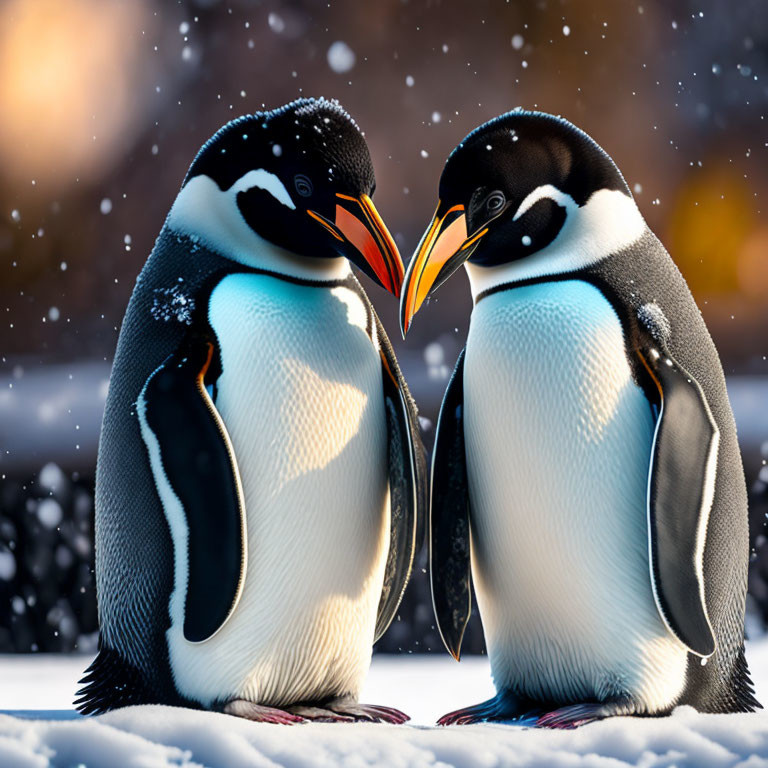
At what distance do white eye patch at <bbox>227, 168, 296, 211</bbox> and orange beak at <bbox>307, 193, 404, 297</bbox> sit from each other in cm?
4

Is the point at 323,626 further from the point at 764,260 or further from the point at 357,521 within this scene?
the point at 764,260

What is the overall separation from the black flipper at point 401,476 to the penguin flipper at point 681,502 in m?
0.33

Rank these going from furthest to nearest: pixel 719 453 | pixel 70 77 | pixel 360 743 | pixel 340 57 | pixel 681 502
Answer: pixel 70 77
pixel 340 57
pixel 719 453
pixel 681 502
pixel 360 743

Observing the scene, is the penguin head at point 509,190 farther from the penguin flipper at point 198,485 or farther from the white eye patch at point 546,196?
the penguin flipper at point 198,485

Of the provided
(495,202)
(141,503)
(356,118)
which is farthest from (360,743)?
(356,118)

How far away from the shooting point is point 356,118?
3932 millimetres

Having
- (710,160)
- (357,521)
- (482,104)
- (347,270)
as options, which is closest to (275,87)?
(482,104)

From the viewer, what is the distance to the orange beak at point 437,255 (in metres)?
1.47

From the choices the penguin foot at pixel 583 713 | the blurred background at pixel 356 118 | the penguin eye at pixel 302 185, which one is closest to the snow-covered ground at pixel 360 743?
the penguin foot at pixel 583 713

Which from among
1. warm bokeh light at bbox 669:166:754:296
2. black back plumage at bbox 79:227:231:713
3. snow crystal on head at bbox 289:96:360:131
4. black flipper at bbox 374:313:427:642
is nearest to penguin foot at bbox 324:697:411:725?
black flipper at bbox 374:313:427:642

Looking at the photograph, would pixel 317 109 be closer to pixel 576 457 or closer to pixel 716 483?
pixel 576 457

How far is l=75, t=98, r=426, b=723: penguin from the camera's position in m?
1.45

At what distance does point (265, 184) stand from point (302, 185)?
0.19 feet

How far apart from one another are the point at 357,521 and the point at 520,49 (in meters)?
2.83
